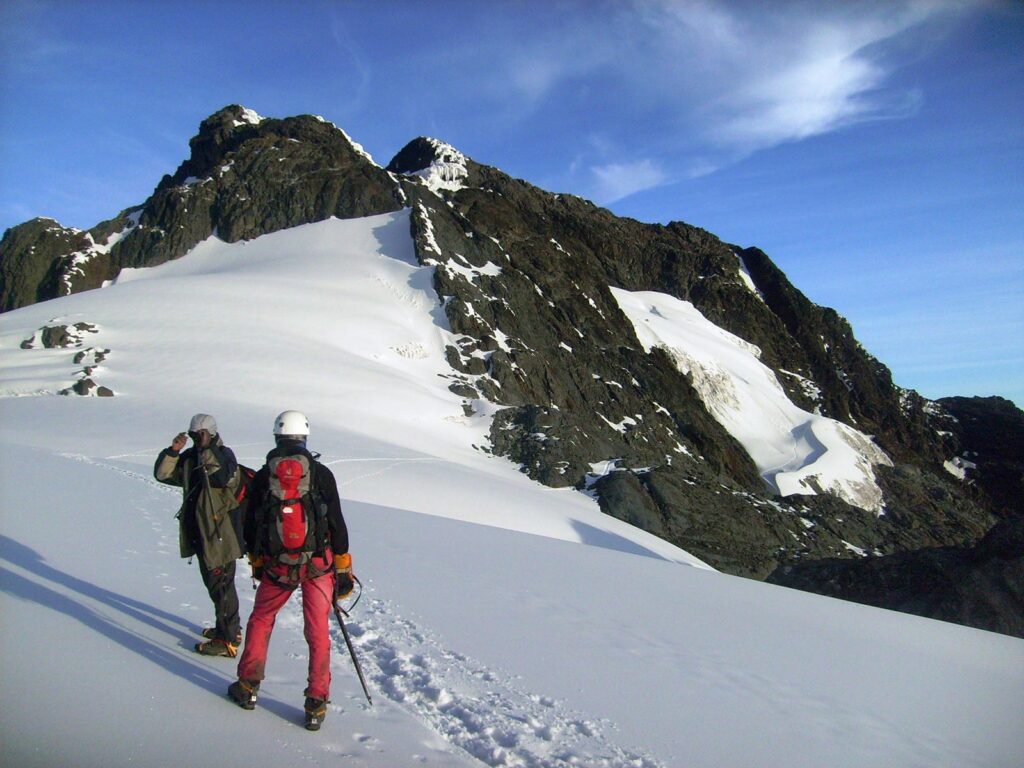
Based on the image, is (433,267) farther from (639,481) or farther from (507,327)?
(639,481)

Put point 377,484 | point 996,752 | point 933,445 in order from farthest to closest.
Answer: point 933,445 < point 377,484 < point 996,752

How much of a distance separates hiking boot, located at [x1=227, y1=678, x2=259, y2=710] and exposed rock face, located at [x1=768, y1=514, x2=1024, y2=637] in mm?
13604

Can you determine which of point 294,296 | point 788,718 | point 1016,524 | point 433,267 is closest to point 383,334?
point 294,296

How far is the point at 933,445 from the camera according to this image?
258 ft

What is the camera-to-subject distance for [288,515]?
4.58m

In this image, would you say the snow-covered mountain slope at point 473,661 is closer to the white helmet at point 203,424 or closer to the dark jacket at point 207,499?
the dark jacket at point 207,499

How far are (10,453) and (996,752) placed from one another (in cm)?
1468

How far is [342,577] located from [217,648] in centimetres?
137

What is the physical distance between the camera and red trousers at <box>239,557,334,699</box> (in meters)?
4.52

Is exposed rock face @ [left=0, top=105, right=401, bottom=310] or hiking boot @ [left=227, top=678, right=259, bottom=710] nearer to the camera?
hiking boot @ [left=227, top=678, right=259, bottom=710]

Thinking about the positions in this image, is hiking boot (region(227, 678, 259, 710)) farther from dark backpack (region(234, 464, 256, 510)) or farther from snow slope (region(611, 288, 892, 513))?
snow slope (region(611, 288, 892, 513))

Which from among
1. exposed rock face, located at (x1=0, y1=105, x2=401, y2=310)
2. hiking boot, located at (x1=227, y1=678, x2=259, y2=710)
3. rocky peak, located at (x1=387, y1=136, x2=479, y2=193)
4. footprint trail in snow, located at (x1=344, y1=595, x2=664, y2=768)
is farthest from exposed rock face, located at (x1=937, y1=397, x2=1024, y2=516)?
hiking boot, located at (x1=227, y1=678, x2=259, y2=710)

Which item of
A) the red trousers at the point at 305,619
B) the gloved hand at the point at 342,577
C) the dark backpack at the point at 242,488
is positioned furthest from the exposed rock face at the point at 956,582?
the dark backpack at the point at 242,488

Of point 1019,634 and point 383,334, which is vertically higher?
point 383,334
